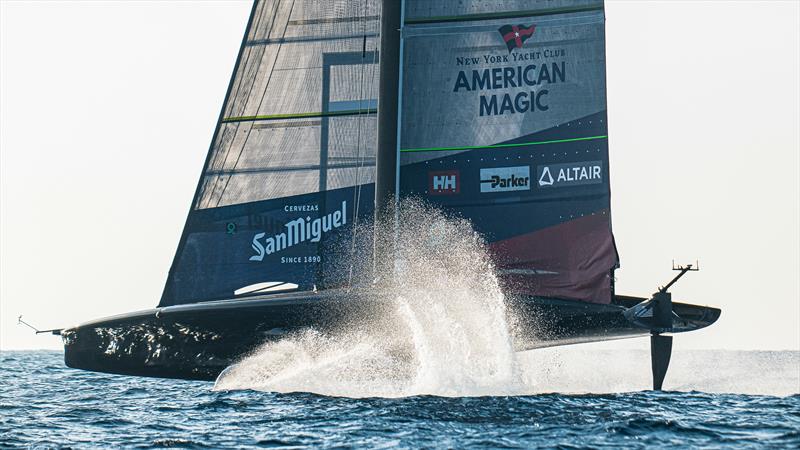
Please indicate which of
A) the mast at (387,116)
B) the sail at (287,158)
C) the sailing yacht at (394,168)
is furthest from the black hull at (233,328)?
the mast at (387,116)

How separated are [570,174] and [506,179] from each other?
0.84 metres

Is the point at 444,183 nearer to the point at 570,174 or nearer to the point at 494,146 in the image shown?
the point at 494,146

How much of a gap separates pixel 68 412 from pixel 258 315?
251 centimetres

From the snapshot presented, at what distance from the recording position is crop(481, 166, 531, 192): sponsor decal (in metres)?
16.5

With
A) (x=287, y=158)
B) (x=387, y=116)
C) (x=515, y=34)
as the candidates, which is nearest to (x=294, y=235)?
(x=287, y=158)

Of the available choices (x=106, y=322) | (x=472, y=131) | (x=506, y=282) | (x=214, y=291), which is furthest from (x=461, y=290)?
(x=106, y=322)

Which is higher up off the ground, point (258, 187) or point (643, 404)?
point (258, 187)

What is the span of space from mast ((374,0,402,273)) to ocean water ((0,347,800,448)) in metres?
2.82

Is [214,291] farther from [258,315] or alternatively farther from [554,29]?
[554,29]

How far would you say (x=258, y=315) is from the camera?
15.4 metres

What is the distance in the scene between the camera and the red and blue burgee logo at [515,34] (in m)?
16.6

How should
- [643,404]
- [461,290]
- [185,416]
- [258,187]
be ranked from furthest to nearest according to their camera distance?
[258,187] < [461,290] < [643,404] < [185,416]

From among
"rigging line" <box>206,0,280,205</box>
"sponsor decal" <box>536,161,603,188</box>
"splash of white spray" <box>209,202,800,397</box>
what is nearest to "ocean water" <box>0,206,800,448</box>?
"splash of white spray" <box>209,202,800,397</box>

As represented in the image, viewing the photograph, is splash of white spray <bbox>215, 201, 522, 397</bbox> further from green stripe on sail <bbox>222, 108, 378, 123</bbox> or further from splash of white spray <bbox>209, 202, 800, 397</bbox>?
green stripe on sail <bbox>222, 108, 378, 123</bbox>
